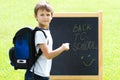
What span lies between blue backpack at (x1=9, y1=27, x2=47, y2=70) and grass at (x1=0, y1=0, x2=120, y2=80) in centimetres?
348

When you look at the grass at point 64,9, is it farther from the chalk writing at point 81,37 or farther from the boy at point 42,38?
the boy at point 42,38

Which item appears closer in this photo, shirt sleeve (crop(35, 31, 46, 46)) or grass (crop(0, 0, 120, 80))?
shirt sleeve (crop(35, 31, 46, 46))

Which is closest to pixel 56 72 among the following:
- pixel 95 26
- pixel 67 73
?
pixel 67 73

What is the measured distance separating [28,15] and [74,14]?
10355 mm

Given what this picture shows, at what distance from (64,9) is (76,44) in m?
11.8

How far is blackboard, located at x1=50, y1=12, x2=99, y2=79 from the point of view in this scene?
7586 mm

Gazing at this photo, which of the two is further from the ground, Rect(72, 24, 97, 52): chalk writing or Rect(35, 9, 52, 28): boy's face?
Rect(35, 9, 52, 28): boy's face

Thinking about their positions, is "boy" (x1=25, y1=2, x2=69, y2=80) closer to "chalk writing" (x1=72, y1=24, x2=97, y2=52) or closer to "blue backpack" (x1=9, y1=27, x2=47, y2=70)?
"blue backpack" (x1=9, y1=27, x2=47, y2=70)

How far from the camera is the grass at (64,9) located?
992 cm

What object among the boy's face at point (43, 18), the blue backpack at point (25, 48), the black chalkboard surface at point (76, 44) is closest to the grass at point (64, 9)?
the black chalkboard surface at point (76, 44)

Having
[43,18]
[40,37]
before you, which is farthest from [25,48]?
[43,18]

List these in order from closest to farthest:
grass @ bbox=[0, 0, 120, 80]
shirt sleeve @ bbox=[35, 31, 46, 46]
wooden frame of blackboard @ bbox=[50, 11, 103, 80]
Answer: shirt sleeve @ bbox=[35, 31, 46, 46] < wooden frame of blackboard @ bbox=[50, 11, 103, 80] < grass @ bbox=[0, 0, 120, 80]

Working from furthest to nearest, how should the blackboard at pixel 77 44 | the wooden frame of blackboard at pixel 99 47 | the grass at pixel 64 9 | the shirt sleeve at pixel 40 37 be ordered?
the grass at pixel 64 9
the blackboard at pixel 77 44
the wooden frame of blackboard at pixel 99 47
the shirt sleeve at pixel 40 37

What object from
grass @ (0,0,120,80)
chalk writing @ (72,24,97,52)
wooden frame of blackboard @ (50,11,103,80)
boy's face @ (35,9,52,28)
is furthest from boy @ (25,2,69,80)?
grass @ (0,0,120,80)
